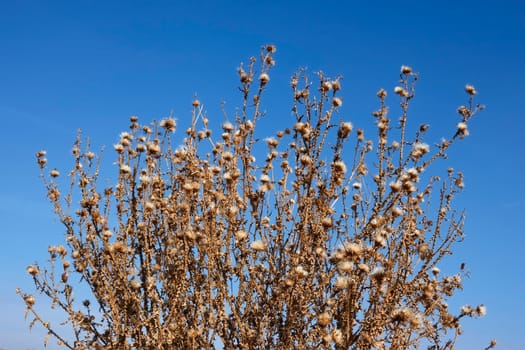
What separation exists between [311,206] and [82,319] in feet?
5.27

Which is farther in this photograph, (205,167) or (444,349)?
(205,167)

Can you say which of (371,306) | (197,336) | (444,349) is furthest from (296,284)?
(444,349)

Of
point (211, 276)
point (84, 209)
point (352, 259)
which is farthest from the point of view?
point (84, 209)

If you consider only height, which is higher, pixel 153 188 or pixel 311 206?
pixel 153 188

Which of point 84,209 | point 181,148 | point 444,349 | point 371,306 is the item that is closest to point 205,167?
point 181,148

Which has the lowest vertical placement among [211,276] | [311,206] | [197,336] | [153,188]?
[197,336]

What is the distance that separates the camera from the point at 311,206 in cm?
345

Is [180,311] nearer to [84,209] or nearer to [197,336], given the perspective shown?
[197,336]

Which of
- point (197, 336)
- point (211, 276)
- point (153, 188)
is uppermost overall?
point (153, 188)

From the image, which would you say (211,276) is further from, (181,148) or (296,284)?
(181,148)

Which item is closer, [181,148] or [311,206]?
[311,206]

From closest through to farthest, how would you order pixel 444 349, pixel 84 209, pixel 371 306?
pixel 371 306 < pixel 444 349 < pixel 84 209

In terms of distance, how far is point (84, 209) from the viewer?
3.95 meters

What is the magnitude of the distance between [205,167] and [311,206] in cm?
95
